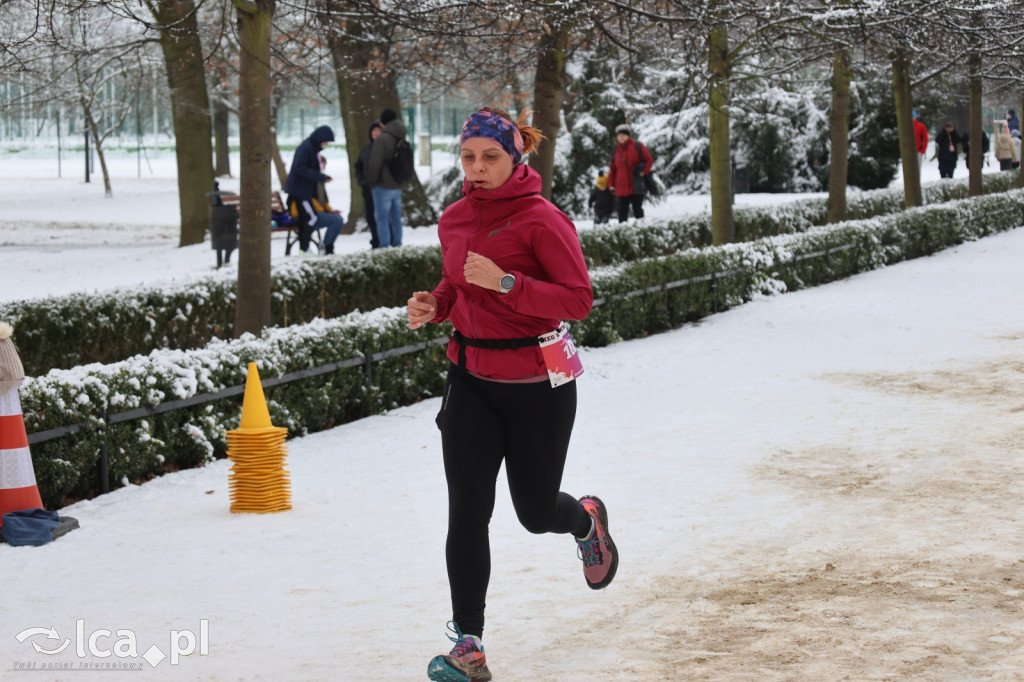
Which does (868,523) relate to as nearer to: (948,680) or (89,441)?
(948,680)

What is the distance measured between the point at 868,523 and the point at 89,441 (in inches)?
147

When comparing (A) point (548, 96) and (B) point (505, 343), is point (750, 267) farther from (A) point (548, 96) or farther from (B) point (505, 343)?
(B) point (505, 343)

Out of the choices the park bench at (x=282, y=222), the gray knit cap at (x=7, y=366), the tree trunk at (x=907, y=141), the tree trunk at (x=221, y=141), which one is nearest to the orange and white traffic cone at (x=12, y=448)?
the gray knit cap at (x=7, y=366)

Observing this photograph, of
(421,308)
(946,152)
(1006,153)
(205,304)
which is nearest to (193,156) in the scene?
(205,304)

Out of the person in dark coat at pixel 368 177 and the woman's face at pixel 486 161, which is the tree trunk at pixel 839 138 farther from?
the woman's face at pixel 486 161

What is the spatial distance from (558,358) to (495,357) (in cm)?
18

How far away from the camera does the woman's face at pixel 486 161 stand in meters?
3.94

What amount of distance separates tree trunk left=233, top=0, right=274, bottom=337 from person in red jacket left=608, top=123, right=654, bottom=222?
1078 centimetres

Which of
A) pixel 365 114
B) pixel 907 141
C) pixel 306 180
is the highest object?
pixel 365 114

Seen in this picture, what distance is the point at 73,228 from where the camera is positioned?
26516mm

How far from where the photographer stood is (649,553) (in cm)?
546

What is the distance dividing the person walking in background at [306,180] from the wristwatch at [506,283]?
12.0 meters

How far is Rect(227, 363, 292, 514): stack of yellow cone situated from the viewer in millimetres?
6387

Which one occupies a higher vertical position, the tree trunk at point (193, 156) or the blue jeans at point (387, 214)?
the tree trunk at point (193, 156)
